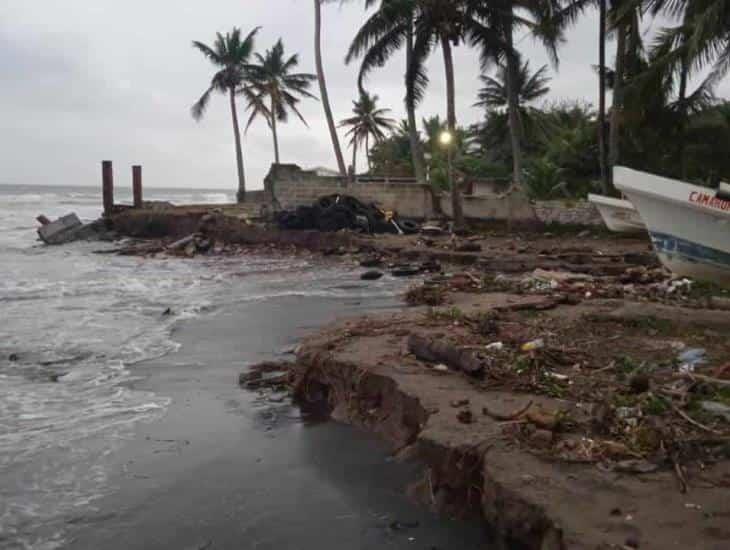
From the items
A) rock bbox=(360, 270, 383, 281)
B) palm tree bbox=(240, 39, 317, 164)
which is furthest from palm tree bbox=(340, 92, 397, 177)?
rock bbox=(360, 270, 383, 281)

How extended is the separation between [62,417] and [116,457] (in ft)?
3.94

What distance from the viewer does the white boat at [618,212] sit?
13844 mm

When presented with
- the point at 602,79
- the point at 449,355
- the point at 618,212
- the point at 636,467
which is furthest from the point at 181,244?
the point at 636,467

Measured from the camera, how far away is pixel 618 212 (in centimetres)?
1451

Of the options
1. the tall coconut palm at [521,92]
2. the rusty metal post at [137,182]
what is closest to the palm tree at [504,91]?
the tall coconut palm at [521,92]

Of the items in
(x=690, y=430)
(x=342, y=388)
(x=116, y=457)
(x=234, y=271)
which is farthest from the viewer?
(x=234, y=271)

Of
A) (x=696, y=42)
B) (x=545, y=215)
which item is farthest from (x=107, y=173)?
(x=696, y=42)

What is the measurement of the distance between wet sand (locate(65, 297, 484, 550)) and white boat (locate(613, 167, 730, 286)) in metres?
5.32

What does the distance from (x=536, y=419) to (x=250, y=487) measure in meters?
1.85

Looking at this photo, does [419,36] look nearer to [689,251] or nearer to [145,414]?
[689,251]

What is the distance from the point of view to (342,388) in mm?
5875

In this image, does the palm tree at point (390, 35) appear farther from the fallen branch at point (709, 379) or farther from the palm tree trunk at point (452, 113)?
the fallen branch at point (709, 379)

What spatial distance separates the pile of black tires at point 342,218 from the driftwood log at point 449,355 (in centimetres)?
1571

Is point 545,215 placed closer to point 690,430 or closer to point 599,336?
point 599,336
